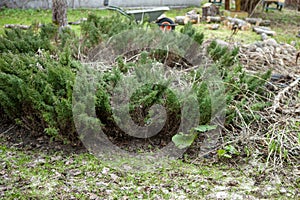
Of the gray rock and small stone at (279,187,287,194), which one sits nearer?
small stone at (279,187,287,194)

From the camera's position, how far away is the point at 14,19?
8672mm

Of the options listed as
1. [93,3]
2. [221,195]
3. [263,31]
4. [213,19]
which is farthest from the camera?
[93,3]

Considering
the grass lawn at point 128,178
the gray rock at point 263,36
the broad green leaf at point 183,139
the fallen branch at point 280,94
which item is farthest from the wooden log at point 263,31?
the broad green leaf at point 183,139

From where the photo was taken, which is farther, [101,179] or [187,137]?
[187,137]

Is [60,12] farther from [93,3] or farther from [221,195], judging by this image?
[93,3]

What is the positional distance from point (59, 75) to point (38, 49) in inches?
36.4

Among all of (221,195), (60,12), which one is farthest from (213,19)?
(221,195)

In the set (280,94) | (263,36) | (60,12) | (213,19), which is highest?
(60,12)

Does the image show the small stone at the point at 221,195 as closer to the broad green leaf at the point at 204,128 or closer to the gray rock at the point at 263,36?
the broad green leaf at the point at 204,128

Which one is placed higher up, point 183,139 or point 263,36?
point 263,36

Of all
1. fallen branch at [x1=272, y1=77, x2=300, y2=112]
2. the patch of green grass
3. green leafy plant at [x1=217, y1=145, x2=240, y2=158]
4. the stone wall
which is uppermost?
the stone wall

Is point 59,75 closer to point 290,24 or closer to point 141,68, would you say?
point 141,68

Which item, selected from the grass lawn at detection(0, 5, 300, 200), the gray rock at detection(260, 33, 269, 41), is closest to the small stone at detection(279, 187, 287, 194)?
the grass lawn at detection(0, 5, 300, 200)

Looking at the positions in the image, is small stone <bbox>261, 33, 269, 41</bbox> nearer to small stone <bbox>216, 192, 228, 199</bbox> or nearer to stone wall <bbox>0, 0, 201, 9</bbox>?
stone wall <bbox>0, 0, 201, 9</bbox>
